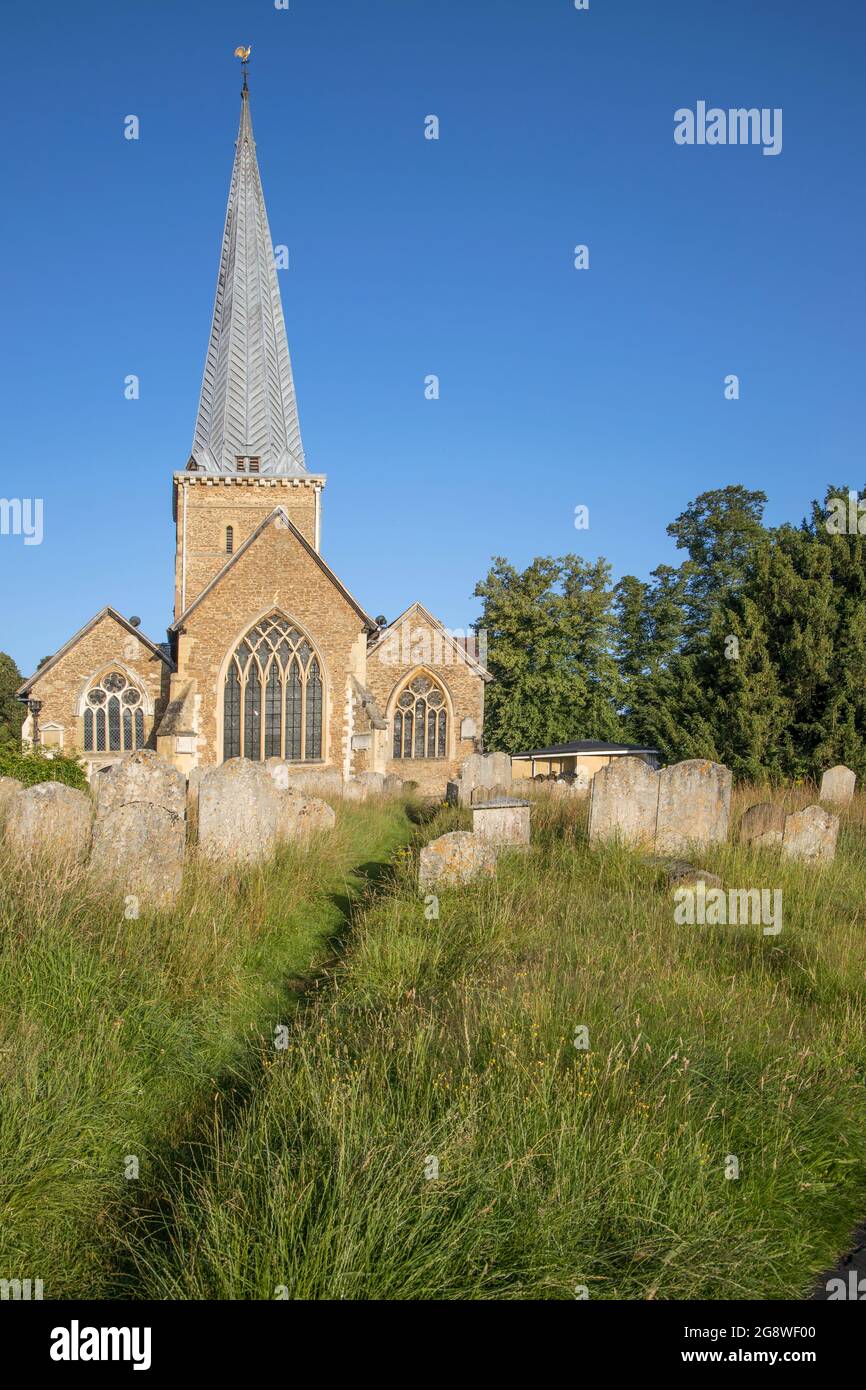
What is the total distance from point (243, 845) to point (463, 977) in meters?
4.02

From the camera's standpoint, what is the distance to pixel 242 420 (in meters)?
31.7

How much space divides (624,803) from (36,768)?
10369mm

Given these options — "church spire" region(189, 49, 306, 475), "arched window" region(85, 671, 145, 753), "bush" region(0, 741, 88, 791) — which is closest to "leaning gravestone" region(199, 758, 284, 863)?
"bush" region(0, 741, 88, 791)

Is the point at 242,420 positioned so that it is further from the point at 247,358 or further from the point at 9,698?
the point at 9,698

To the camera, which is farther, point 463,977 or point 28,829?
point 28,829

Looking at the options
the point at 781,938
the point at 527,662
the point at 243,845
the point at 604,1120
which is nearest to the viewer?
the point at 604,1120

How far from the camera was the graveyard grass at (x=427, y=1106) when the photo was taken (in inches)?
106

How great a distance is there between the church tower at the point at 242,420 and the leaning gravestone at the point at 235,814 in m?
22.2

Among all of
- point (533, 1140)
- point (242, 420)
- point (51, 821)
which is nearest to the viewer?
point (533, 1140)

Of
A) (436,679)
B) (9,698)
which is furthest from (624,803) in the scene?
(9,698)
